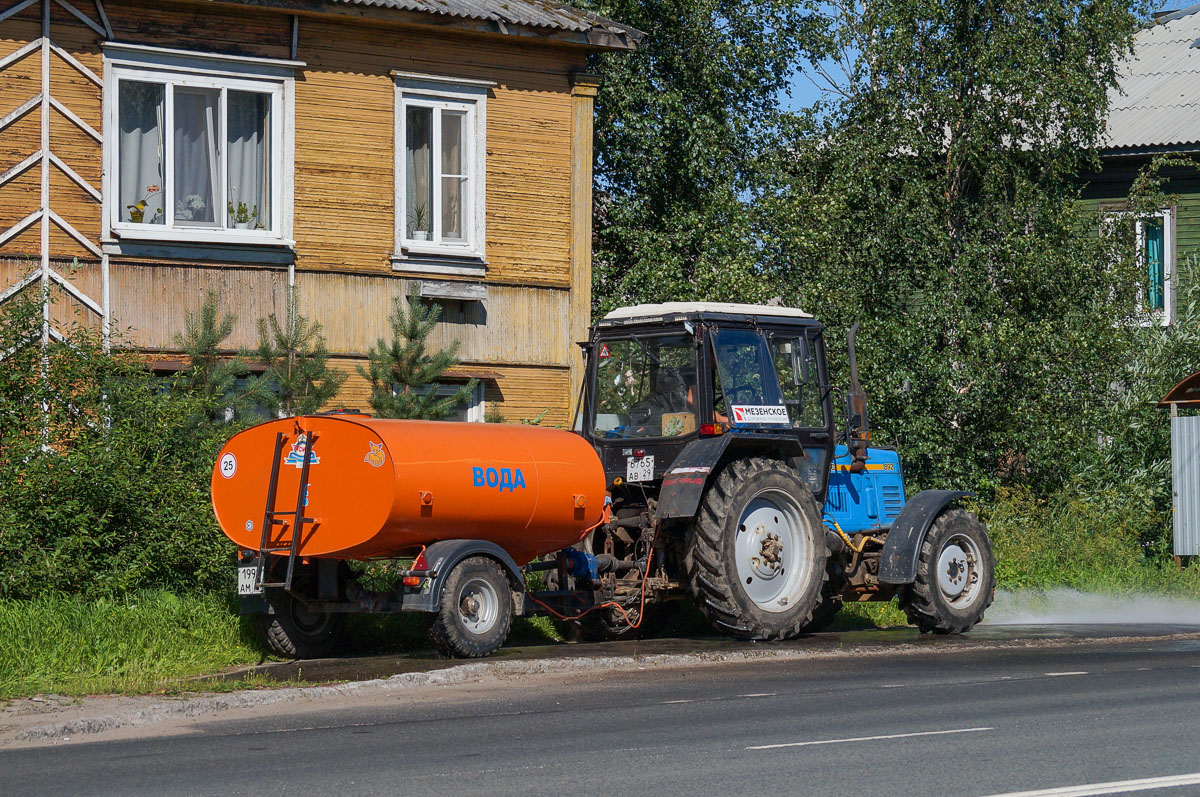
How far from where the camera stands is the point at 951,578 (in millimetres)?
14641

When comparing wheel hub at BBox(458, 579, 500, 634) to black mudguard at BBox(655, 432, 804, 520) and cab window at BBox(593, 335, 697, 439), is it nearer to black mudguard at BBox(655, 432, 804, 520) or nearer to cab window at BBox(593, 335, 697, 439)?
black mudguard at BBox(655, 432, 804, 520)

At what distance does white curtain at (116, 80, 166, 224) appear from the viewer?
17531 mm

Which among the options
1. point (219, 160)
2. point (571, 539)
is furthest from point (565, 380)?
point (571, 539)

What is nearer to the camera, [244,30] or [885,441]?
[244,30]

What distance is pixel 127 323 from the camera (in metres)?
Result: 17.1

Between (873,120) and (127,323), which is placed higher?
(873,120)

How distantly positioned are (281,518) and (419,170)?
7.97m

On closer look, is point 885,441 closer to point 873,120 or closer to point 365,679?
point 873,120

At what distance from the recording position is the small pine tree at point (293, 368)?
16.4m

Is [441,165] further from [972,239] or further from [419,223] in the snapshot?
[972,239]

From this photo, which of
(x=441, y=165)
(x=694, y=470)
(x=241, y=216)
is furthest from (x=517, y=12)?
(x=694, y=470)

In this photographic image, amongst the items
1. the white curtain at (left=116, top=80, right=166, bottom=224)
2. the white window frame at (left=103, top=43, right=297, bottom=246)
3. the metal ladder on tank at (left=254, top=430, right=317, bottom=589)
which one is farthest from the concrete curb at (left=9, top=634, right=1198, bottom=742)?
the white curtain at (left=116, top=80, right=166, bottom=224)

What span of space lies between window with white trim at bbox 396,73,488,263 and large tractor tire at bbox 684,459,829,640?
6.83 meters

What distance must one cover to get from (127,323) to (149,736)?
8.97 metres
